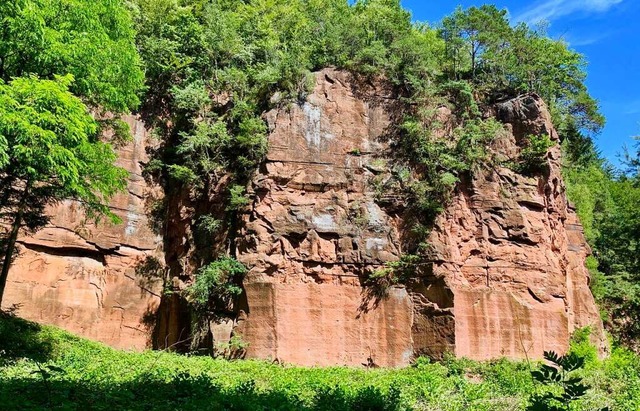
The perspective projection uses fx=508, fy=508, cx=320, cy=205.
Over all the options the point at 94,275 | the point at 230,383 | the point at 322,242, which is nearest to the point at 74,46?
the point at 230,383

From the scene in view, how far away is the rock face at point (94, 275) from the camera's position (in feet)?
63.0

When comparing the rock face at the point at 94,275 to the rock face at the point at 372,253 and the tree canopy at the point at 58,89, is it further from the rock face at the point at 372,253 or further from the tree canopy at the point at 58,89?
the tree canopy at the point at 58,89

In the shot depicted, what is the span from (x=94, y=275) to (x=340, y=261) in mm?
9966

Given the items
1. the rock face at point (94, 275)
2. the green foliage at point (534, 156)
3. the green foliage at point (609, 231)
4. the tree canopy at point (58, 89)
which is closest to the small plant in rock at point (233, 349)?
the rock face at point (94, 275)

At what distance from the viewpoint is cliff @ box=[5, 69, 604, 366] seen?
18.8 meters

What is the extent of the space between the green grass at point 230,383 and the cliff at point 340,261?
1.53m

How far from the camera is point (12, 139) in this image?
1037 cm

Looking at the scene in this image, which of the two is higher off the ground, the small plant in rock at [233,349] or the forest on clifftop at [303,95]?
the forest on clifftop at [303,95]

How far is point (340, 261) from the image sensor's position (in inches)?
782

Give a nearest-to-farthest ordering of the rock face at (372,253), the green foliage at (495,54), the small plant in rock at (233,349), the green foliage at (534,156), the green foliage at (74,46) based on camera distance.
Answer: the green foliage at (74,46) < the small plant in rock at (233,349) < the rock face at (372,253) < the green foliage at (534,156) < the green foliage at (495,54)

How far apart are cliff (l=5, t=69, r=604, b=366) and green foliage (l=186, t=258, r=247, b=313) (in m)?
0.52

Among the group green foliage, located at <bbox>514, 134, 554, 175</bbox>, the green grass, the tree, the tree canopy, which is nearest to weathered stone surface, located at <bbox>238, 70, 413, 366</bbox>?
the green grass

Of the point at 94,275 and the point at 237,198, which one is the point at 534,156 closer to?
the point at 237,198

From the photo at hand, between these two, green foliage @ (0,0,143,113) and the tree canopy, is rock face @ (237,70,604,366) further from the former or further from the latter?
green foliage @ (0,0,143,113)
